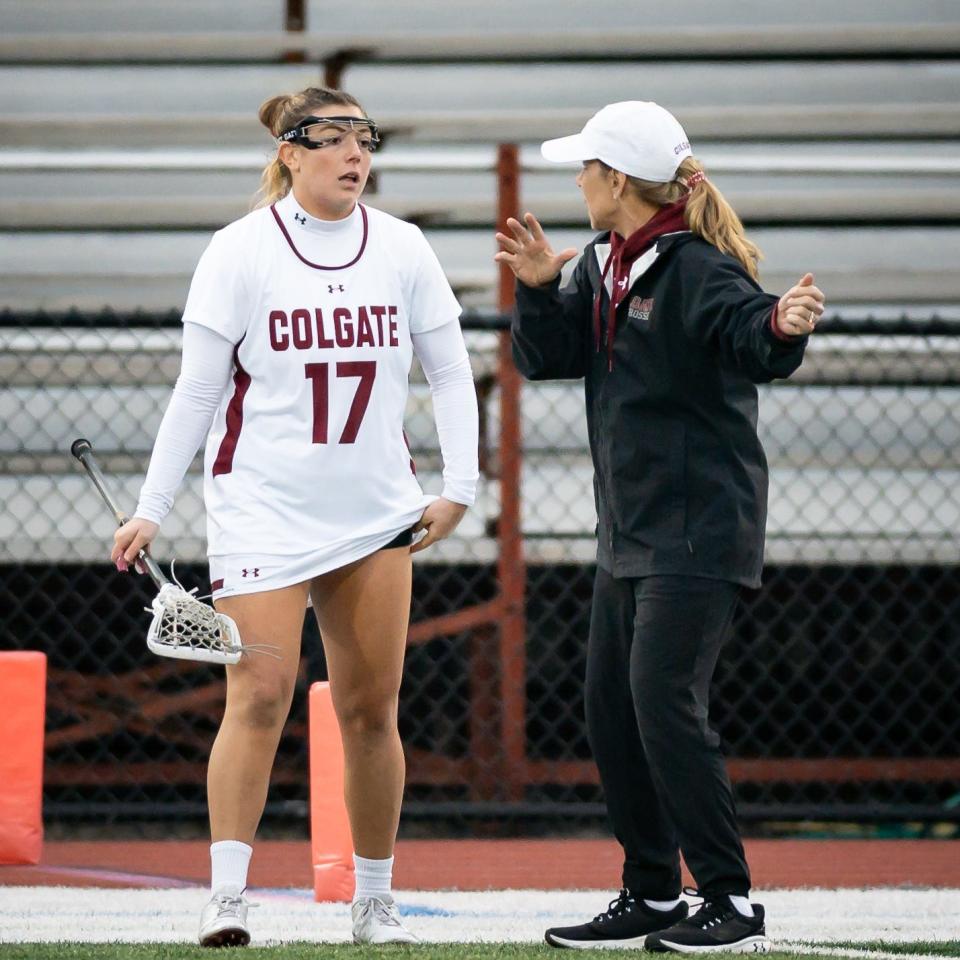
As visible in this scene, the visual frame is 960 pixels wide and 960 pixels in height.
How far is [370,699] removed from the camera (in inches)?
124

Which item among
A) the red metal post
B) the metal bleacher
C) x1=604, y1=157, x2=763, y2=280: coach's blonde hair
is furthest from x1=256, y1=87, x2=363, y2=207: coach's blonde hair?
the metal bleacher

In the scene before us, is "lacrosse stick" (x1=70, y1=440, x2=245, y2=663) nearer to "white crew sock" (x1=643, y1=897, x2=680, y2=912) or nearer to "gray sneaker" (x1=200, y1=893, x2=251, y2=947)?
"gray sneaker" (x1=200, y1=893, x2=251, y2=947)

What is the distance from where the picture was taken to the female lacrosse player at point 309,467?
3035 mm

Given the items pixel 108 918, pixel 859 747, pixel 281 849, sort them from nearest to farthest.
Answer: pixel 108 918 → pixel 281 849 → pixel 859 747

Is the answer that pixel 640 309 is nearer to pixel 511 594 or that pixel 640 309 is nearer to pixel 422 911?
pixel 422 911

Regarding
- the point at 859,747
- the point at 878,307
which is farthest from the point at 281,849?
the point at 878,307

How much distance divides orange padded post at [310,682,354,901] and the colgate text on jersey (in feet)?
3.41

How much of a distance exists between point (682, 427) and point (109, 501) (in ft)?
3.50

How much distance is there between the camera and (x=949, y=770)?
5.59 meters

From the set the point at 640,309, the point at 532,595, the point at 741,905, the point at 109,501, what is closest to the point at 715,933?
the point at 741,905

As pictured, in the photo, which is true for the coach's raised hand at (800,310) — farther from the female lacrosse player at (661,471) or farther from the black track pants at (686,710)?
the black track pants at (686,710)

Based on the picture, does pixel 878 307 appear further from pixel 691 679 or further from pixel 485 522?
pixel 691 679

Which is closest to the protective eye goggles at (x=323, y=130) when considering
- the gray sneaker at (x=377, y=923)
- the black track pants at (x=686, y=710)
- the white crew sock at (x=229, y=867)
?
the black track pants at (x=686, y=710)

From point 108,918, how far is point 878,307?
3.97 metres
